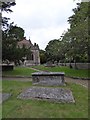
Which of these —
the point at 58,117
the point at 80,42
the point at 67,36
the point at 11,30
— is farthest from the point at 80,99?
the point at 11,30

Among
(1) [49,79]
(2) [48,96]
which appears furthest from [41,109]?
(1) [49,79]

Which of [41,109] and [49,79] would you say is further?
A: [49,79]

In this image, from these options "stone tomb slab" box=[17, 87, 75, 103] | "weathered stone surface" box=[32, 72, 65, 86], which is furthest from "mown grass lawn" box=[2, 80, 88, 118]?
"weathered stone surface" box=[32, 72, 65, 86]

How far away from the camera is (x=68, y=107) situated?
333 inches

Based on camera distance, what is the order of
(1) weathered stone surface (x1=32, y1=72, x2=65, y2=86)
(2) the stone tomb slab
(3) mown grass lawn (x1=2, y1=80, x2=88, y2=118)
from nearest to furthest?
(3) mown grass lawn (x1=2, y1=80, x2=88, y2=118) < (2) the stone tomb slab < (1) weathered stone surface (x1=32, y1=72, x2=65, y2=86)

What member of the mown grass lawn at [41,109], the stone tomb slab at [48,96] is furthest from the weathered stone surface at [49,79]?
the mown grass lawn at [41,109]

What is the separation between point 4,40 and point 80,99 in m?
18.0

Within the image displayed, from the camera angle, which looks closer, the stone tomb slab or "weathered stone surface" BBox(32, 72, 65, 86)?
the stone tomb slab

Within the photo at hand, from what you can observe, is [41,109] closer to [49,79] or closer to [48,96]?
[48,96]

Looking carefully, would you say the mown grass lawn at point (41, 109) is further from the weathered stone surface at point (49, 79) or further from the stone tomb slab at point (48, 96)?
the weathered stone surface at point (49, 79)

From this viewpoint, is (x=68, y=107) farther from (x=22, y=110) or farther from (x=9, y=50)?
(x=9, y=50)

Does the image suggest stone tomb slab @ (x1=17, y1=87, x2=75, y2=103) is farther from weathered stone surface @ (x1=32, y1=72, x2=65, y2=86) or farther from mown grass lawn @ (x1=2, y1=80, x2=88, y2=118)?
weathered stone surface @ (x1=32, y1=72, x2=65, y2=86)

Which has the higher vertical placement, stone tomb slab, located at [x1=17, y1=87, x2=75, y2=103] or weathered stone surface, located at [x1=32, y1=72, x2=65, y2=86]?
weathered stone surface, located at [x1=32, y1=72, x2=65, y2=86]

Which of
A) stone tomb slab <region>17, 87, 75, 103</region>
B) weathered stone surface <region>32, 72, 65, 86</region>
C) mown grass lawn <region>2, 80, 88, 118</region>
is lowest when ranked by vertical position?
mown grass lawn <region>2, 80, 88, 118</region>
